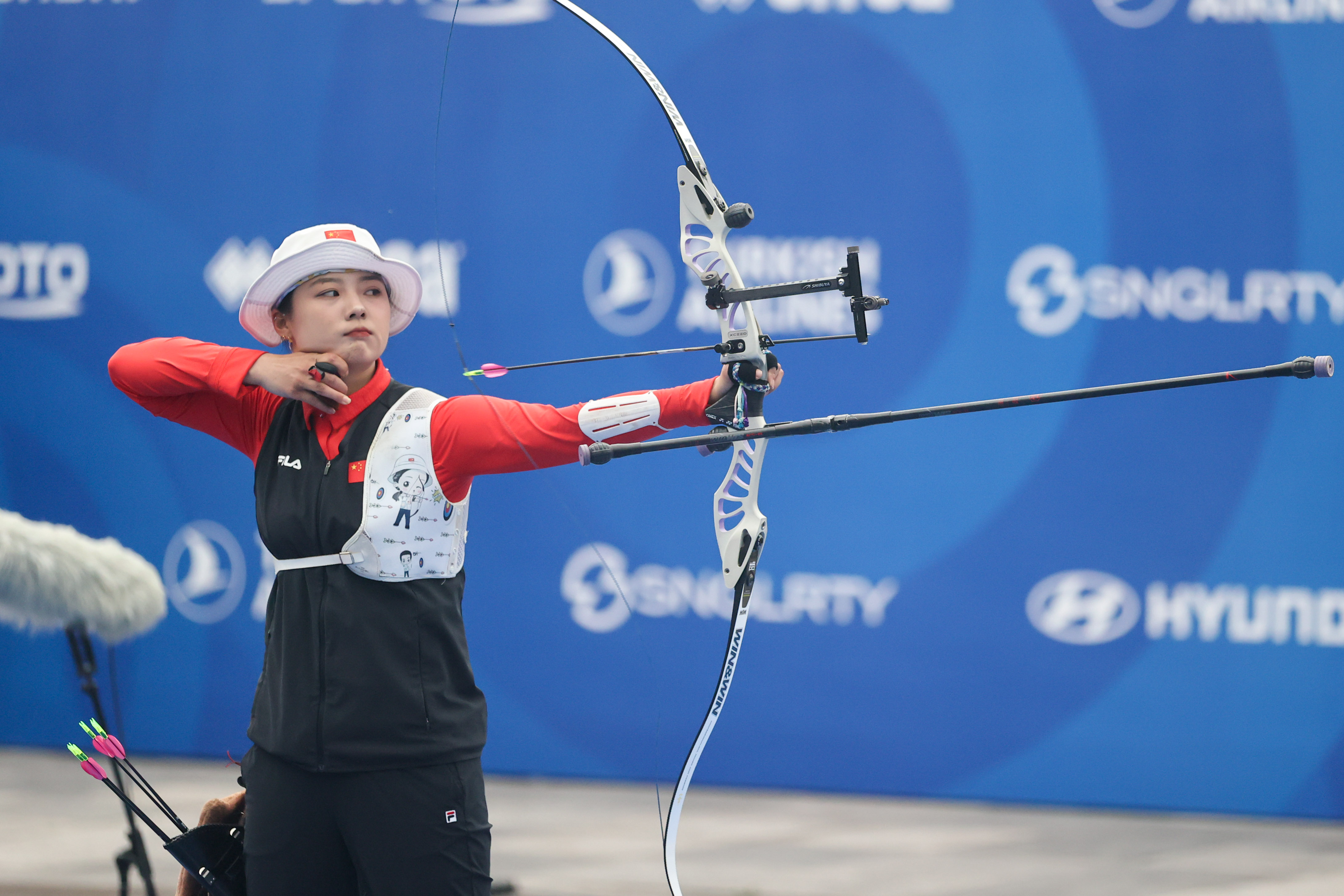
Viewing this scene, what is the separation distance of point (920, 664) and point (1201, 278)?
57.4 inches

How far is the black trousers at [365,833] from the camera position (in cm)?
164

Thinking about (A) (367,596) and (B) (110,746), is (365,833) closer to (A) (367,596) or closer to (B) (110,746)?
(A) (367,596)

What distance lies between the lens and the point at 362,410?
1746mm

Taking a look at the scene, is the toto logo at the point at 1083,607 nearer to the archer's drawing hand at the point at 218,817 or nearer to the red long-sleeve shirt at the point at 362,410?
the red long-sleeve shirt at the point at 362,410

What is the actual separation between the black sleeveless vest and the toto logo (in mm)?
2484

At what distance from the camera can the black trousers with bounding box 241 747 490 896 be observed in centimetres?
164

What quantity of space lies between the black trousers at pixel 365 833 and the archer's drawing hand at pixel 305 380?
501mm

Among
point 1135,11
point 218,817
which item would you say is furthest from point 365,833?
point 1135,11

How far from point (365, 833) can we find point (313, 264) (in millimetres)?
799

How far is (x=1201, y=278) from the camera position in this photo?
12.0ft

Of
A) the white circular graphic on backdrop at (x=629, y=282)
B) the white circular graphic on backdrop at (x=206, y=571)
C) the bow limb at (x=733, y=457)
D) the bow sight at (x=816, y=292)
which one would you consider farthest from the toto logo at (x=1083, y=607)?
the white circular graphic on backdrop at (x=206, y=571)

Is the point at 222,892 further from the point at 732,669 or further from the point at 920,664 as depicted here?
the point at 920,664

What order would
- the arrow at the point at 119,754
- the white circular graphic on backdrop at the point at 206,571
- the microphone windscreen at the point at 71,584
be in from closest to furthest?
the arrow at the point at 119,754 → the microphone windscreen at the point at 71,584 → the white circular graphic on backdrop at the point at 206,571

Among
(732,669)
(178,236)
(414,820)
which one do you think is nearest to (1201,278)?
(732,669)
